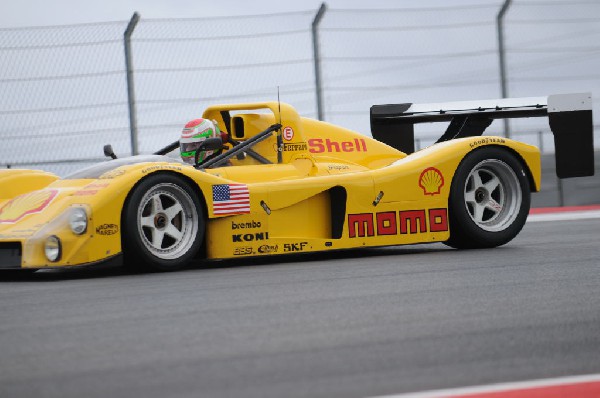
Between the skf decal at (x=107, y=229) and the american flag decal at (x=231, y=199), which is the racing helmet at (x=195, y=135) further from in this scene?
the skf decal at (x=107, y=229)

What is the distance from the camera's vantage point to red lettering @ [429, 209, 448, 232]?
873cm

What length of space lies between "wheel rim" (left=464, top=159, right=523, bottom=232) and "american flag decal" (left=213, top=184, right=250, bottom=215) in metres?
1.96

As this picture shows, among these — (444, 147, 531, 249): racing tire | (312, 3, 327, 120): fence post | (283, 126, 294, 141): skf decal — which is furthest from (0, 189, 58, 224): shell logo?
(312, 3, 327, 120): fence post

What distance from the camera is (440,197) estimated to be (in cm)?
876

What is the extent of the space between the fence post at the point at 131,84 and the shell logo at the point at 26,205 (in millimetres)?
5009

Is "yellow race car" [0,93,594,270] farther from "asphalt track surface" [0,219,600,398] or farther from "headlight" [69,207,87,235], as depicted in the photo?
"asphalt track surface" [0,219,600,398]

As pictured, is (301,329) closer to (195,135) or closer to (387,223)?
(387,223)

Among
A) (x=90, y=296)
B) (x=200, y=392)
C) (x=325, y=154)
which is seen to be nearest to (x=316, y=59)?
(x=325, y=154)

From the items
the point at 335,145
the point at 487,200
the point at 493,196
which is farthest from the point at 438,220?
the point at 335,145

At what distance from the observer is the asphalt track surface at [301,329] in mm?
3834

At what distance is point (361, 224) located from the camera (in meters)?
8.42

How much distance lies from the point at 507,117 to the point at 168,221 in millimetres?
3761

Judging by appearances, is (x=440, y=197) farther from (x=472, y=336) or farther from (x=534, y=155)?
(x=472, y=336)

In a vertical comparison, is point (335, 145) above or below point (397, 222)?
above
